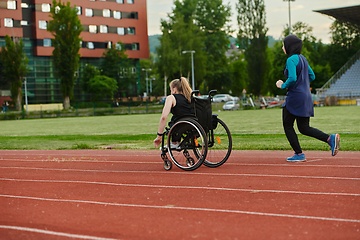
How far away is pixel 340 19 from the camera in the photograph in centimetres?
5775

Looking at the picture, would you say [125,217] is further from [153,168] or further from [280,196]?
[153,168]

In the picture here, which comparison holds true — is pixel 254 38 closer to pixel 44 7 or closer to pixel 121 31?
pixel 121 31

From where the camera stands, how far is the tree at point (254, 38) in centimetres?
6588

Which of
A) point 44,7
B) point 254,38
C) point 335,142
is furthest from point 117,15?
point 335,142

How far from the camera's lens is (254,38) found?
66312mm

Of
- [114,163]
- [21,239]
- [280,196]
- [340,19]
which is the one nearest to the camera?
[21,239]

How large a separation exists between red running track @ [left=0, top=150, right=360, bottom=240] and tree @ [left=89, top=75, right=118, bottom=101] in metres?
53.5

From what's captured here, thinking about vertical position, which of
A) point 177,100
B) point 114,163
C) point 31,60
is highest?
point 31,60

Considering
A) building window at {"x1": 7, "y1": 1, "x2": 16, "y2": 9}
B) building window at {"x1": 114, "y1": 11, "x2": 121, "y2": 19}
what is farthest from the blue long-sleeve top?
building window at {"x1": 114, "y1": 11, "x2": 121, "y2": 19}

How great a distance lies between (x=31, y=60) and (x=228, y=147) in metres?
62.8

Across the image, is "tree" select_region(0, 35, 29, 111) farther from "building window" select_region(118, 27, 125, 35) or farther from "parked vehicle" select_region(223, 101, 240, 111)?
"parked vehicle" select_region(223, 101, 240, 111)

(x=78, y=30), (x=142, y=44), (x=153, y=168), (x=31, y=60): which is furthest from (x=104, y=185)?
(x=142, y=44)

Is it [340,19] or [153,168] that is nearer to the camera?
[153,168]

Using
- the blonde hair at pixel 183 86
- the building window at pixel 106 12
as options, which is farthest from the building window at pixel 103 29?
the blonde hair at pixel 183 86
